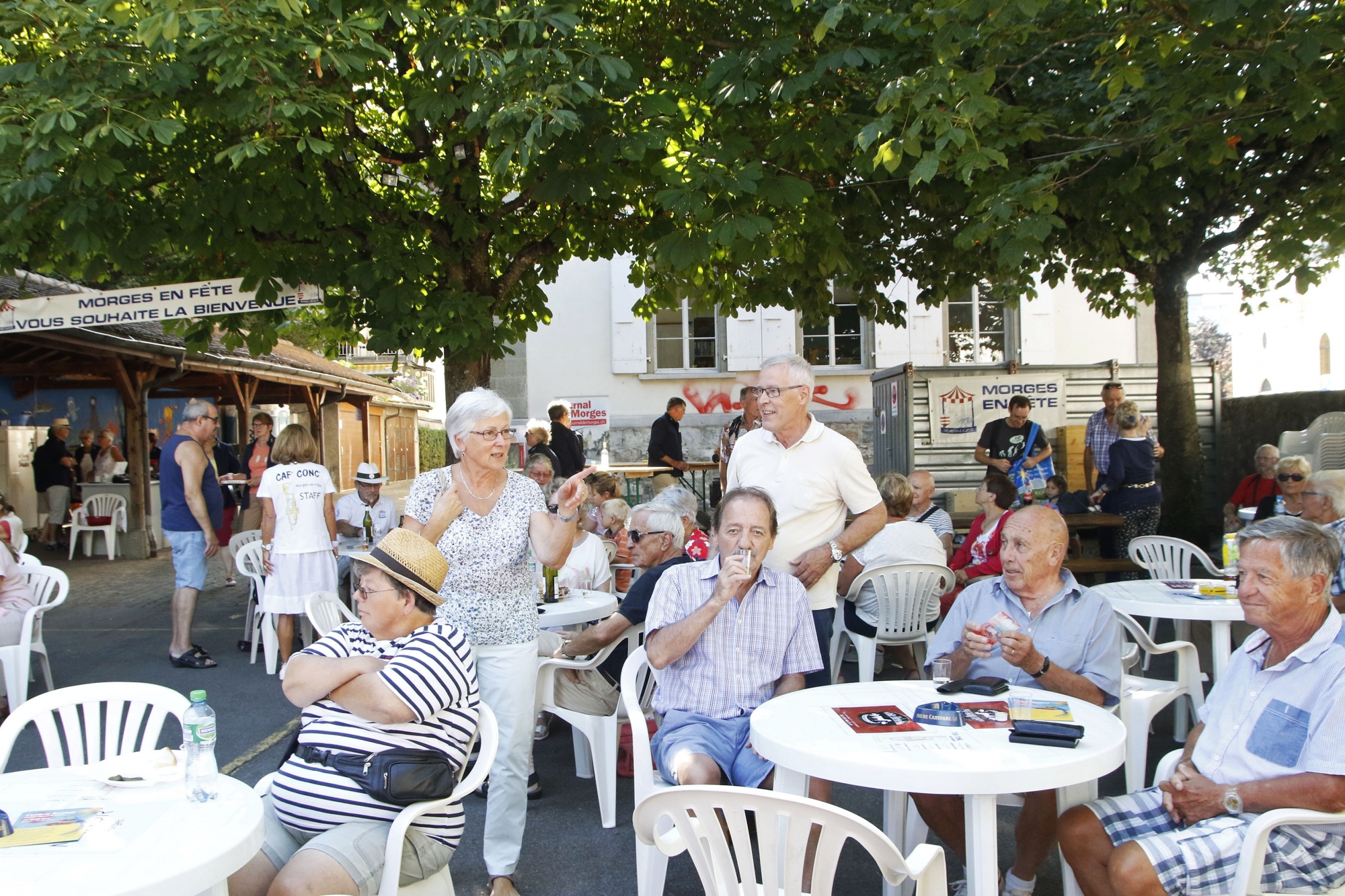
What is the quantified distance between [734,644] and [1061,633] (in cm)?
108

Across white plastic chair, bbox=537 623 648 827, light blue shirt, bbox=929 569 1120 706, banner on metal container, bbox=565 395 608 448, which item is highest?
banner on metal container, bbox=565 395 608 448

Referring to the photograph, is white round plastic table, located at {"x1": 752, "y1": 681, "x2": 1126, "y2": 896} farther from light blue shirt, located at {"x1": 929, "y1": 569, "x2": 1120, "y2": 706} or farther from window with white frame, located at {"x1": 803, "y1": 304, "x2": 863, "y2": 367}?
window with white frame, located at {"x1": 803, "y1": 304, "x2": 863, "y2": 367}

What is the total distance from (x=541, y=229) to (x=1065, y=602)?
20.6 feet

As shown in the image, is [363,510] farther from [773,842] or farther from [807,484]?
[773,842]

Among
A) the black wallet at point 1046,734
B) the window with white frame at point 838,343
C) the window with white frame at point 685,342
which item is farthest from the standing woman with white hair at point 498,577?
the window with white frame at point 838,343

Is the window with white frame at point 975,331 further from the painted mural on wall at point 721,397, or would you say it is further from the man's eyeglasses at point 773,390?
the man's eyeglasses at point 773,390

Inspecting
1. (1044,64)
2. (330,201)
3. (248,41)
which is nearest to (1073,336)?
(1044,64)

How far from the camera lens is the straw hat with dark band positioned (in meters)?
2.78

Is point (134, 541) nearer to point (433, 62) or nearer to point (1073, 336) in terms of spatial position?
point (433, 62)

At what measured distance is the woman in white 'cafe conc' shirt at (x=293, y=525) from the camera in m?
6.41

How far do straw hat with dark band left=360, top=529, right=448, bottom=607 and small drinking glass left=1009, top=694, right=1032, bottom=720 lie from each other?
1636 mm

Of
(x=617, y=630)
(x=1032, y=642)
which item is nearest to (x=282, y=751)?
(x=617, y=630)

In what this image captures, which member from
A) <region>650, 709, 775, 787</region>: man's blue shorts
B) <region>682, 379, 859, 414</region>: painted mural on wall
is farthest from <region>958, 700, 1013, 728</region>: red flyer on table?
<region>682, 379, 859, 414</region>: painted mural on wall

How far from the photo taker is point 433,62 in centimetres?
584
